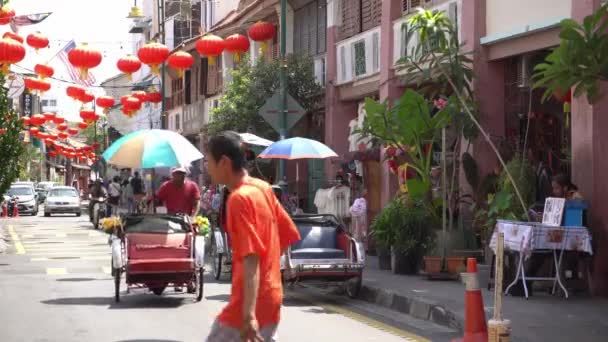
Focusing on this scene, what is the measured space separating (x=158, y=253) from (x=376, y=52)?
11768 mm

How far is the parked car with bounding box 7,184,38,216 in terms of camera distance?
56.9 metres

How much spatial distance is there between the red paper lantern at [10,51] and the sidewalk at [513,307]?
9743 millimetres

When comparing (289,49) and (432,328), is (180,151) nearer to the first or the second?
(432,328)

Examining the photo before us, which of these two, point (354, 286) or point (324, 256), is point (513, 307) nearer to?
point (354, 286)

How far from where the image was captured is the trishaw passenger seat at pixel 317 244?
16.3 m

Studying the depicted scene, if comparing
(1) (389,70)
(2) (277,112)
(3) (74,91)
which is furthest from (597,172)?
(3) (74,91)

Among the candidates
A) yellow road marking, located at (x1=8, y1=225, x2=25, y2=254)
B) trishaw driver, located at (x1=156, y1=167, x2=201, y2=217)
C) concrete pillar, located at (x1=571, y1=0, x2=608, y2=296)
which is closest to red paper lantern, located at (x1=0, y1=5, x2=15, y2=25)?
yellow road marking, located at (x1=8, y1=225, x2=25, y2=254)

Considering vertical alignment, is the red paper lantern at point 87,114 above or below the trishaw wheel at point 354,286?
above

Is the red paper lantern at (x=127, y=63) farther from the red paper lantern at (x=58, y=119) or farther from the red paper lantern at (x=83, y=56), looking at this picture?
the red paper lantern at (x=58, y=119)

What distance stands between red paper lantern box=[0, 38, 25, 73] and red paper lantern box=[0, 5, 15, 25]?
1.31 meters

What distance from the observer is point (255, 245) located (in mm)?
5680

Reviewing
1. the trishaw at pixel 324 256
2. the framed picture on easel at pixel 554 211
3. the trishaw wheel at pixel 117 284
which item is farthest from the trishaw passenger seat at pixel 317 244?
the framed picture on easel at pixel 554 211

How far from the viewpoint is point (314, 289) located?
17.9 m

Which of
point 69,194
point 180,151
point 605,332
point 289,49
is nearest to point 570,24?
point 605,332
